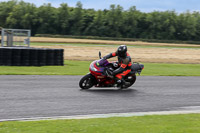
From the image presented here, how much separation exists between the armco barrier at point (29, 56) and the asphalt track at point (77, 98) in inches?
178

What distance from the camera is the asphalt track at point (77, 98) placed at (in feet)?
24.6

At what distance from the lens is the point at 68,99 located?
28.9ft

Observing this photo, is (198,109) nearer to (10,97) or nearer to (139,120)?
(139,120)

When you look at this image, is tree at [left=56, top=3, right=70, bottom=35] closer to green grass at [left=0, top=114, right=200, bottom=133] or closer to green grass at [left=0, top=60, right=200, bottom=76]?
green grass at [left=0, top=60, right=200, bottom=76]

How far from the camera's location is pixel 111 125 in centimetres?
595

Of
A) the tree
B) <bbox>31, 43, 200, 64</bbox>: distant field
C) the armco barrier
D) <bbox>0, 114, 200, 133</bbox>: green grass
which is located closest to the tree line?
the tree

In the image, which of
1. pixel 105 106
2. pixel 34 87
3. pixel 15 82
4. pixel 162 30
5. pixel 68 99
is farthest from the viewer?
pixel 162 30

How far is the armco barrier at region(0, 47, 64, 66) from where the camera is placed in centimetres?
1628

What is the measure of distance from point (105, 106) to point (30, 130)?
312 cm

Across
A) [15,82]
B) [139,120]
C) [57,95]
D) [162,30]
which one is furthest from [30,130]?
[162,30]

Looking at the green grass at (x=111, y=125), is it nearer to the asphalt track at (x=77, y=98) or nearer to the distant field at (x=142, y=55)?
the asphalt track at (x=77, y=98)

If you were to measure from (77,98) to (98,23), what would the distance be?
214 feet

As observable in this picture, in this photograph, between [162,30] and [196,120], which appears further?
[162,30]

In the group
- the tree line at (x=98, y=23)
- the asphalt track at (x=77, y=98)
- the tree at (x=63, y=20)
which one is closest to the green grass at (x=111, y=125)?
the asphalt track at (x=77, y=98)
